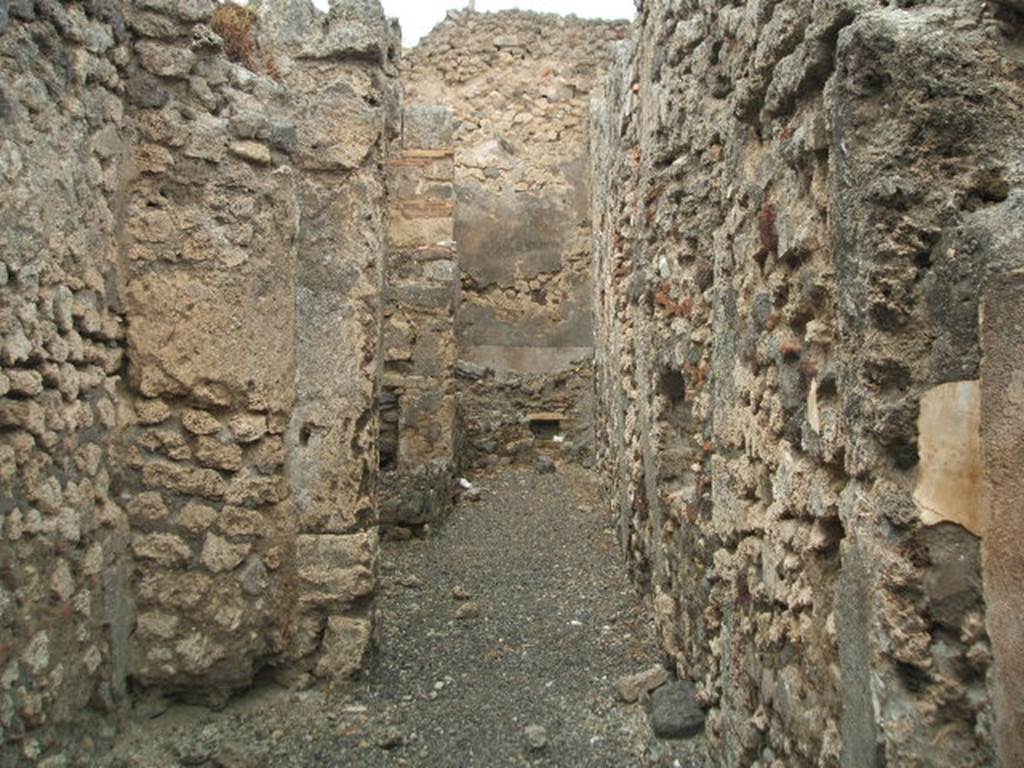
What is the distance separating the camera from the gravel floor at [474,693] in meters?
2.98

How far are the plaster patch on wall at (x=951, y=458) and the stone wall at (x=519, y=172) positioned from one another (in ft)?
27.5

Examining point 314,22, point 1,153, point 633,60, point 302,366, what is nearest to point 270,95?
point 314,22

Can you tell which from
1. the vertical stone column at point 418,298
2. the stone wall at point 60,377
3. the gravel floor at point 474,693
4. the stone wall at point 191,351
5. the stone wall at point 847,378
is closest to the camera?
the stone wall at point 847,378

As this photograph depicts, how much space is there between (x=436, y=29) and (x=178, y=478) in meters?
9.95

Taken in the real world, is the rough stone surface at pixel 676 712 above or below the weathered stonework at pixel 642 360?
below

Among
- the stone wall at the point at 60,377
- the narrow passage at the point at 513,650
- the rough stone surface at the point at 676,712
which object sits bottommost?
the narrow passage at the point at 513,650

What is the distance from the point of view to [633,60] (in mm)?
4660

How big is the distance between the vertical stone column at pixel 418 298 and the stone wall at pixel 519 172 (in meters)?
3.01

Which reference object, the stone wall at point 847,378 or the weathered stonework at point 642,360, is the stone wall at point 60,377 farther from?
the stone wall at point 847,378

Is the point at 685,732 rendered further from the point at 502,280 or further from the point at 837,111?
the point at 502,280

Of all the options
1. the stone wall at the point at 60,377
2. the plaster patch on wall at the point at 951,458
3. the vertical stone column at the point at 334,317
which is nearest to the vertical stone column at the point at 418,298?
the vertical stone column at the point at 334,317

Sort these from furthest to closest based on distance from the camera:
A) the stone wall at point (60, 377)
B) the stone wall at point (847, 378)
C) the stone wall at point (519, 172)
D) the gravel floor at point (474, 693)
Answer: the stone wall at point (519, 172), the gravel floor at point (474, 693), the stone wall at point (60, 377), the stone wall at point (847, 378)

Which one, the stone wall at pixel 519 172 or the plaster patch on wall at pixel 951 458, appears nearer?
the plaster patch on wall at pixel 951 458

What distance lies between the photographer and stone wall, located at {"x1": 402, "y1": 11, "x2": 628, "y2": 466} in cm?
1048
